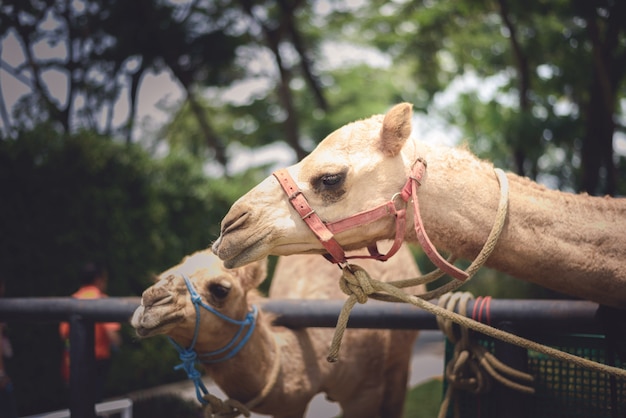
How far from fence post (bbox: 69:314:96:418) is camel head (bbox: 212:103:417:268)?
134 centimetres

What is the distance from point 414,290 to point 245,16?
1249 centimetres

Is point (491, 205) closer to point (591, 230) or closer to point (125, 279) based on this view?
point (591, 230)

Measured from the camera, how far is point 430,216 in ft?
7.91

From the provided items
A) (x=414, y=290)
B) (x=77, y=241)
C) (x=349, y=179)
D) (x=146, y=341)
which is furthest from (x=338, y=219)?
(x=146, y=341)

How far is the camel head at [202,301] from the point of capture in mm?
2846

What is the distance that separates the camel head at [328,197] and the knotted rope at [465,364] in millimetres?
547

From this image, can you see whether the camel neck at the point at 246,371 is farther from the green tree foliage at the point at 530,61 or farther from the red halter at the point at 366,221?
the green tree foliage at the point at 530,61

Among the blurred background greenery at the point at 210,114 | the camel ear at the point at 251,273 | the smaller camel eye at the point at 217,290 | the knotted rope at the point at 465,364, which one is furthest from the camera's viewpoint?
the blurred background greenery at the point at 210,114

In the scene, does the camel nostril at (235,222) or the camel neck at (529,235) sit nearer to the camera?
the camel nostril at (235,222)

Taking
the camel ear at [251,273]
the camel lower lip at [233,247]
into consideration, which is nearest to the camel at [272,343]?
the camel ear at [251,273]

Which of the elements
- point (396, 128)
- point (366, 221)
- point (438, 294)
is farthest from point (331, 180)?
point (438, 294)

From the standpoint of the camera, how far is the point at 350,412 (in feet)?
13.4

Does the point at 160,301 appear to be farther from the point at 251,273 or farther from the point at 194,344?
the point at 251,273

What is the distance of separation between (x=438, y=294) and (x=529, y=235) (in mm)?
426
